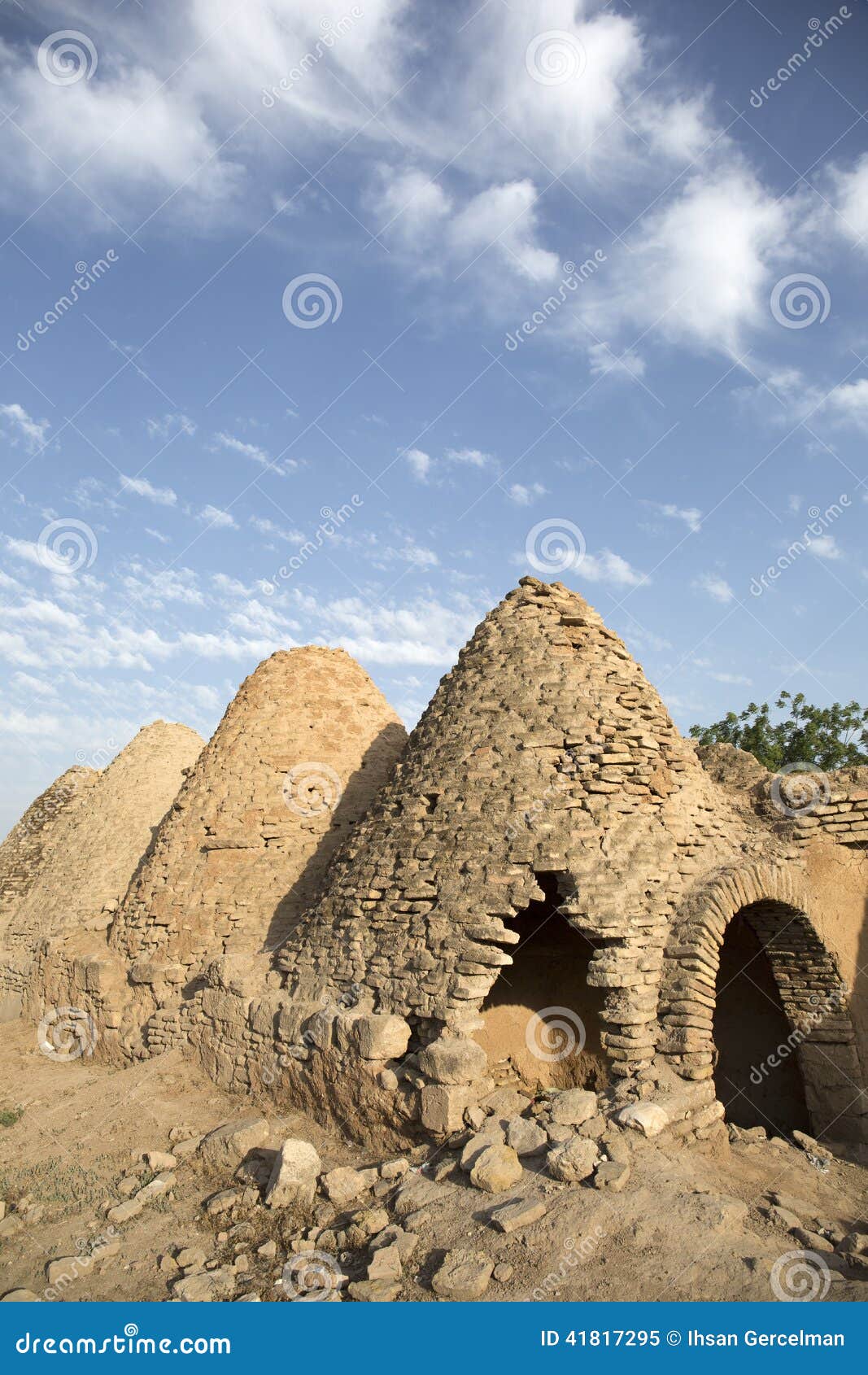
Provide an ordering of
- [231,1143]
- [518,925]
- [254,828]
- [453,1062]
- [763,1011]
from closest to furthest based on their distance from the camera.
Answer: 1. [453,1062]
2. [231,1143]
3. [518,925]
4. [763,1011]
5. [254,828]

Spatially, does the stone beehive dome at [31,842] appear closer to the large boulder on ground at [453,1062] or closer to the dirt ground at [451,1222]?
the dirt ground at [451,1222]

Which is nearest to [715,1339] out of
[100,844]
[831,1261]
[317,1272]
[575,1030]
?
[831,1261]

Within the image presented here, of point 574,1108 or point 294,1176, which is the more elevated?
point 574,1108

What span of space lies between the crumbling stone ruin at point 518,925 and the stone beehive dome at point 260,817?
1.6 inches

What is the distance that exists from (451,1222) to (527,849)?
3.11 meters

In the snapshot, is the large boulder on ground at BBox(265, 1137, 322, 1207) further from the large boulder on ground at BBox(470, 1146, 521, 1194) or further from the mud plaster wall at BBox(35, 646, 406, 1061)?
the mud plaster wall at BBox(35, 646, 406, 1061)

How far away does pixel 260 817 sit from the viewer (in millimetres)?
11016

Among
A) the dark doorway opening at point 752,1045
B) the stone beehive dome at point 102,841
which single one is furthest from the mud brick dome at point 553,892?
the stone beehive dome at point 102,841

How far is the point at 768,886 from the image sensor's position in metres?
7.75

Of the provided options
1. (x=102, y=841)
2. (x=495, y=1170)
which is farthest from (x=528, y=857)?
(x=102, y=841)

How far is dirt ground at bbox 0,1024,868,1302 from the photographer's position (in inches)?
174

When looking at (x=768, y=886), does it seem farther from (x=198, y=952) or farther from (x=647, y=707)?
(x=198, y=952)

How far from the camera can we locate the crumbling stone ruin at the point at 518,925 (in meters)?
6.70

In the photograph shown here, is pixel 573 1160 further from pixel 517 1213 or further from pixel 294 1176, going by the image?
pixel 294 1176
